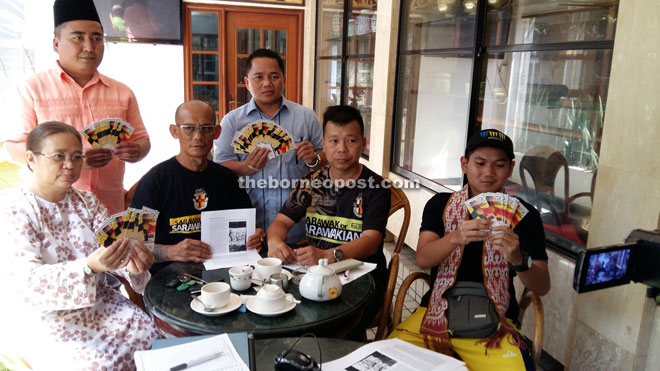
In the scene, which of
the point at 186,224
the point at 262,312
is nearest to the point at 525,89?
the point at 186,224

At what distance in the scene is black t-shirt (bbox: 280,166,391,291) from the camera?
2.02m

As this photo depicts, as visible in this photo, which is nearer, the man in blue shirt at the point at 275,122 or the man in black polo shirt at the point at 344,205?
the man in black polo shirt at the point at 344,205

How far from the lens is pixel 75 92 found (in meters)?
2.22

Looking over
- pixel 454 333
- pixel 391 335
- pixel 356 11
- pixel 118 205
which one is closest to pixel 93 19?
pixel 118 205

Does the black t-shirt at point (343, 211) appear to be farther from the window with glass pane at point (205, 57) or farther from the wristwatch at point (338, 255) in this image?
the window with glass pane at point (205, 57)

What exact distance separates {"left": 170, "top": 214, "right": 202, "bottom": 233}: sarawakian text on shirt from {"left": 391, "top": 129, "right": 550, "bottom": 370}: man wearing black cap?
36.9 inches

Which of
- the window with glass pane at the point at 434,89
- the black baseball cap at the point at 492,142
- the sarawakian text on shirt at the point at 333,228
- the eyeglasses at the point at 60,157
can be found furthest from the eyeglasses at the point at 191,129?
the window with glass pane at the point at 434,89

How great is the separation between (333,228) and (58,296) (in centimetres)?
105

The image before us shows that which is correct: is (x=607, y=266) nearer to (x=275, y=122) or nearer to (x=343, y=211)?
(x=343, y=211)

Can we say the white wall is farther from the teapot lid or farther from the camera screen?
the camera screen

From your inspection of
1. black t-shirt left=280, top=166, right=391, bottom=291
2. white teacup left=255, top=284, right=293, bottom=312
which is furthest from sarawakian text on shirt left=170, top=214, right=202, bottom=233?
white teacup left=255, top=284, right=293, bottom=312

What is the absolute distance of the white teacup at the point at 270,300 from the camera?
140 centimetres

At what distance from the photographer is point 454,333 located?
1.66m

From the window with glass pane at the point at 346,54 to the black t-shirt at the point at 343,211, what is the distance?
312 centimetres
